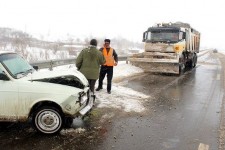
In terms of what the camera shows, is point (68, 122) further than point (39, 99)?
Yes

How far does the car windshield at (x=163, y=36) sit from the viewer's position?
17938mm

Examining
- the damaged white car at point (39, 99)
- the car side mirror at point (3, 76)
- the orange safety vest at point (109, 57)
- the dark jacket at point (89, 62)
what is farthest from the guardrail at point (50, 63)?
the car side mirror at point (3, 76)

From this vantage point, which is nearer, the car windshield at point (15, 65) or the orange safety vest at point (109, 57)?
the car windshield at point (15, 65)

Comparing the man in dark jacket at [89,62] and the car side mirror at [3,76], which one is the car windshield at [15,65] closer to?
the car side mirror at [3,76]

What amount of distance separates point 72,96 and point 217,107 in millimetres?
5144

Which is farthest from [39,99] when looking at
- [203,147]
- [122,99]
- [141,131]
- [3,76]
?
[122,99]

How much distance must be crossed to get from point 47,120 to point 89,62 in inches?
120

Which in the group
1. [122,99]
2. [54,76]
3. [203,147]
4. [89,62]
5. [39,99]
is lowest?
[203,147]

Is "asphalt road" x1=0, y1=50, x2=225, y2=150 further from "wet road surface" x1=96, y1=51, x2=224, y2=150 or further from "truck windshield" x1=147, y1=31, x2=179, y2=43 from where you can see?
"truck windshield" x1=147, y1=31, x2=179, y2=43

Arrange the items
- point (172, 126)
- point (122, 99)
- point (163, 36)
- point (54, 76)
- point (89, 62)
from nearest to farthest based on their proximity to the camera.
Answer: point (54, 76), point (172, 126), point (89, 62), point (122, 99), point (163, 36)

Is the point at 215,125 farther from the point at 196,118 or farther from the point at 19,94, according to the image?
the point at 19,94

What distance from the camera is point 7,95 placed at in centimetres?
583

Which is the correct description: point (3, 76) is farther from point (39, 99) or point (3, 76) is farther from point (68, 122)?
point (68, 122)

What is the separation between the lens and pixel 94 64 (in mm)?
8758
